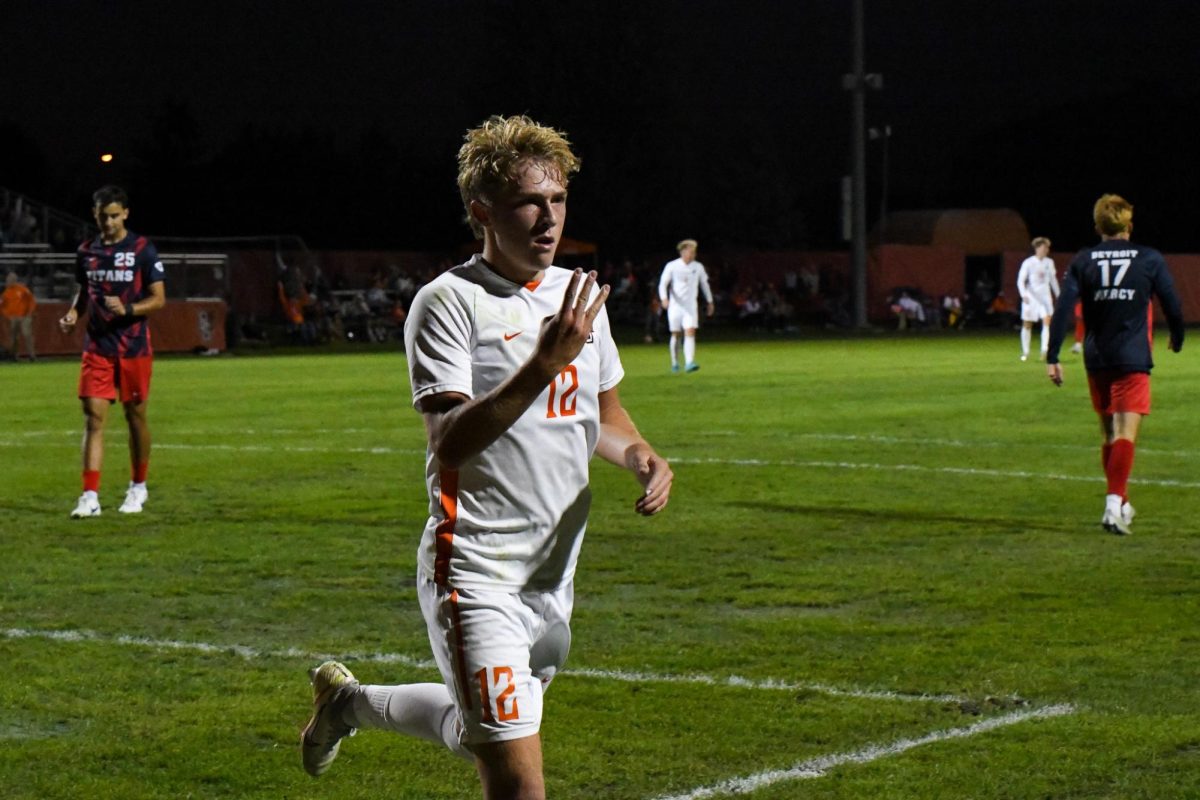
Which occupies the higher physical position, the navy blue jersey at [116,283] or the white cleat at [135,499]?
the navy blue jersey at [116,283]

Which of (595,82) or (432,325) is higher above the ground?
(595,82)

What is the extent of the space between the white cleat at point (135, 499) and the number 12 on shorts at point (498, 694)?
8.72m

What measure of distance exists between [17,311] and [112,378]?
2467 cm

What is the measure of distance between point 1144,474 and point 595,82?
71863 millimetres

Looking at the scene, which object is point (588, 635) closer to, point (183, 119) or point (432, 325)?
point (432, 325)

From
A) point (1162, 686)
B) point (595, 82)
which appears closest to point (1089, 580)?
point (1162, 686)

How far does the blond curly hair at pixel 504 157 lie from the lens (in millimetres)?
4363

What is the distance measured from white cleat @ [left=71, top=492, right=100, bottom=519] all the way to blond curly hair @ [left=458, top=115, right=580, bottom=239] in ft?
27.8

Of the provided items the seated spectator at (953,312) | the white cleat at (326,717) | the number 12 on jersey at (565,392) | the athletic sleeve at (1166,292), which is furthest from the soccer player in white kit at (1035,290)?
the number 12 on jersey at (565,392)

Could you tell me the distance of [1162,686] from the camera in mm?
6938

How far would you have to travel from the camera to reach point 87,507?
40.4 feet

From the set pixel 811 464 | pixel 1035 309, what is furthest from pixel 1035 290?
pixel 811 464

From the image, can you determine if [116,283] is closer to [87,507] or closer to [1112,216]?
[87,507]

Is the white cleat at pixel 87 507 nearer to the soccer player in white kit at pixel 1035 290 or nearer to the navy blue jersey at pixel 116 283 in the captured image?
the navy blue jersey at pixel 116 283
